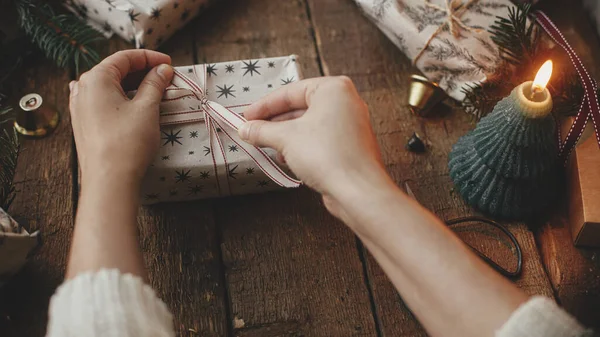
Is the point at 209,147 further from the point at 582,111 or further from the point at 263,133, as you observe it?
the point at 582,111

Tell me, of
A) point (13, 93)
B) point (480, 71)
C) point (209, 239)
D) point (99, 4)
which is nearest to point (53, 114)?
point (13, 93)

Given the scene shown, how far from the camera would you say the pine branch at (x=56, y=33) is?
987 mm

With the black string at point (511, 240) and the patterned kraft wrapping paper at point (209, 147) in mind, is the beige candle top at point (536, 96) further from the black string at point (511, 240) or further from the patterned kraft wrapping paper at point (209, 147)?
the patterned kraft wrapping paper at point (209, 147)

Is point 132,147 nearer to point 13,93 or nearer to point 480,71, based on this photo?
point 13,93

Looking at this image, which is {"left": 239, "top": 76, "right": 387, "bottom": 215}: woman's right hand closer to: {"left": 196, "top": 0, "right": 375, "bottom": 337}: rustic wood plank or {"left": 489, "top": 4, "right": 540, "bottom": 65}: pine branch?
{"left": 196, "top": 0, "right": 375, "bottom": 337}: rustic wood plank

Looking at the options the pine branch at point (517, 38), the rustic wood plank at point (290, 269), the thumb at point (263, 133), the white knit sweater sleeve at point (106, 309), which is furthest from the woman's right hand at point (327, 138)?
the pine branch at point (517, 38)

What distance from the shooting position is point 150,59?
0.86 metres

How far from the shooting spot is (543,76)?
2.53 feet

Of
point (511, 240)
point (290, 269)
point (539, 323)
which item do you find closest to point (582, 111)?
point (511, 240)

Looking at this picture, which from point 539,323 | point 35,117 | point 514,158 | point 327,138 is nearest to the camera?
point 539,323

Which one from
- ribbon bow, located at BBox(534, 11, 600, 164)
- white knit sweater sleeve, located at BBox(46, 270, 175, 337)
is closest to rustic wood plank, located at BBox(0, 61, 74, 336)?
white knit sweater sleeve, located at BBox(46, 270, 175, 337)

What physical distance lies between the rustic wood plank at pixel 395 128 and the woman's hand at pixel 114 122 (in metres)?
0.40

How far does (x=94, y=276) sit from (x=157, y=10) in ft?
1.87

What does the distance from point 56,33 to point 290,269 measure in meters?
0.62
